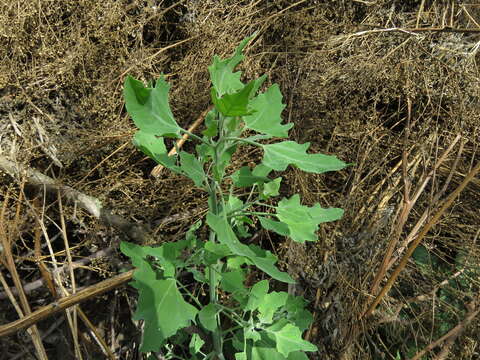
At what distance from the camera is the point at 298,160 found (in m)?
0.84

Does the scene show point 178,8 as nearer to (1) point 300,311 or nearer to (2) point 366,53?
(2) point 366,53

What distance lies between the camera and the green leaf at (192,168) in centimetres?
84

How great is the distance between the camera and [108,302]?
63.4 inches

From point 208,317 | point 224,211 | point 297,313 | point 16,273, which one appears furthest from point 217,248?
point 16,273

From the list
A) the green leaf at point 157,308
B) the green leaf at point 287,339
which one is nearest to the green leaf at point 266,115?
the green leaf at point 157,308

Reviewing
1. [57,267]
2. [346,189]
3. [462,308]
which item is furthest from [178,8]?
[462,308]

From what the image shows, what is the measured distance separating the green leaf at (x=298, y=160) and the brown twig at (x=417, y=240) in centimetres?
76

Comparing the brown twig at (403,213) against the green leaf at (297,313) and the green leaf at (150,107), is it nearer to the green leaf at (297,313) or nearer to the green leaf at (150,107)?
the green leaf at (297,313)

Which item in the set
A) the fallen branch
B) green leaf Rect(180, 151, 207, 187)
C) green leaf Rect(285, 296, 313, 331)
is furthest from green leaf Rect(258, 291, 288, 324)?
the fallen branch

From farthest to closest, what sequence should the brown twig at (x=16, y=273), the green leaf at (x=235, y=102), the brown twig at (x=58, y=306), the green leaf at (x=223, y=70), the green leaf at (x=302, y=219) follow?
the brown twig at (x=16, y=273), the brown twig at (x=58, y=306), the green leaf at (x=302, y=219), the green leaf at (x=223, y=70), the green leaf at (x=235, y=102)

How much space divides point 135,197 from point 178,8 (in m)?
0.84

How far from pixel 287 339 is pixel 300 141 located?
0.89 meters

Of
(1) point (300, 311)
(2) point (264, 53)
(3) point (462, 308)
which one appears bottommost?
(3) point (462, 308)

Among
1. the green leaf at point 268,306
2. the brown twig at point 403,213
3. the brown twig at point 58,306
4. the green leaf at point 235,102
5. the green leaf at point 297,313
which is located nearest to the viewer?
the green leaf at point 235,102
